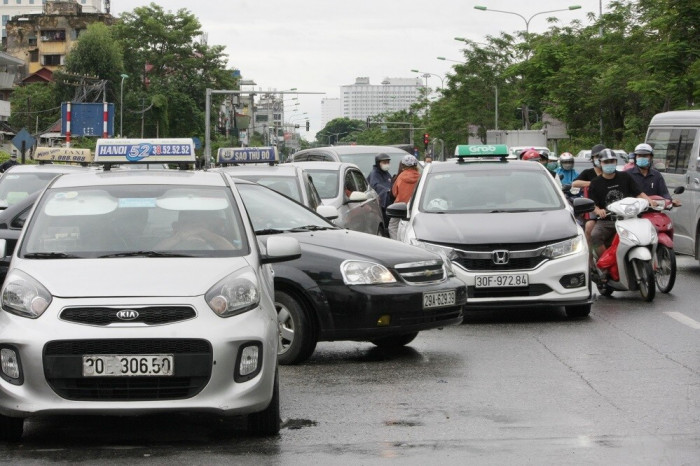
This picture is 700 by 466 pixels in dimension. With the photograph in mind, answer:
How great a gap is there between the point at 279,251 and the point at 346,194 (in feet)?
35.8

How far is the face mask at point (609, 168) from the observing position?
605 inches

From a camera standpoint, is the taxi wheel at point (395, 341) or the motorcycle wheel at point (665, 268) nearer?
the taxi wheel at point (395, 341)

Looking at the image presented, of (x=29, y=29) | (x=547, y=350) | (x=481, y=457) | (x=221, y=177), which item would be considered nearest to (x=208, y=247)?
(x=221, y=177)

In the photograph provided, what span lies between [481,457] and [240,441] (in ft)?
4.54

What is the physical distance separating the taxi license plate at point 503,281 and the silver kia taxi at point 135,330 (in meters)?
5.06

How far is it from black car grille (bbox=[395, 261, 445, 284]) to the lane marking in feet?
10.3

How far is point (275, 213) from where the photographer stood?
11.0 m

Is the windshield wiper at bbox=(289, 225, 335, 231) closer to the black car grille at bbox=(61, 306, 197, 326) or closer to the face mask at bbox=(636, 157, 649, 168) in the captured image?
the black car grille at bbox=(61, 306, 197, 326)

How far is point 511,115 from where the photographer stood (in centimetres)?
8306

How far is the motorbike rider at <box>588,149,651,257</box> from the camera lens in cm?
1538

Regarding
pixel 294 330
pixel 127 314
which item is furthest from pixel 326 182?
pixel 127 314

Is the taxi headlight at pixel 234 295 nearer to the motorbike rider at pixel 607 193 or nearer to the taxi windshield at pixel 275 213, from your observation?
the taxi windshield at pixel 275 213

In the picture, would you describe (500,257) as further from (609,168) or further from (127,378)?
(127,378)

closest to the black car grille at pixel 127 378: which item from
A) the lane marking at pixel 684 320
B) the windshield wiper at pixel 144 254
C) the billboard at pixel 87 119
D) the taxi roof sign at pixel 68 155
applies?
the windshield wiper at pixel 144 254
